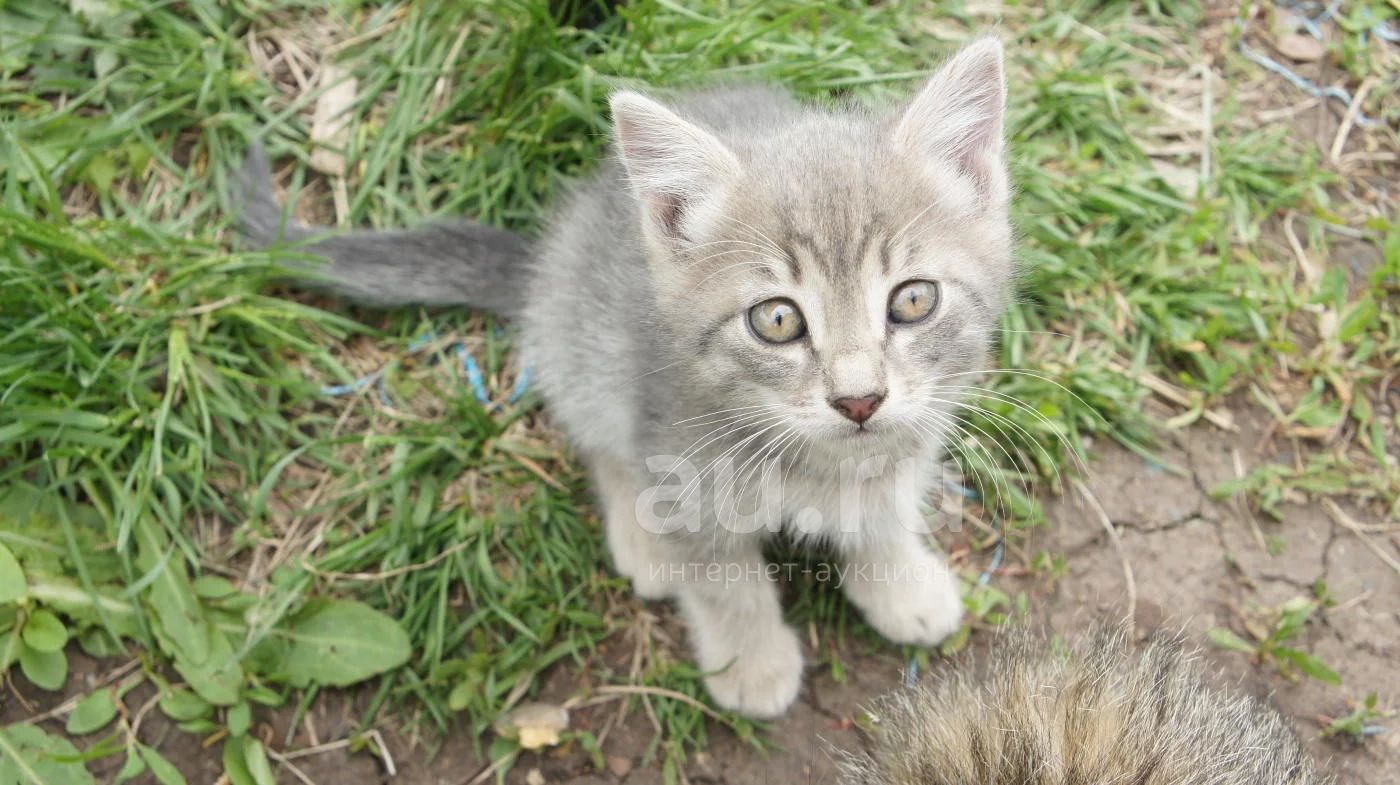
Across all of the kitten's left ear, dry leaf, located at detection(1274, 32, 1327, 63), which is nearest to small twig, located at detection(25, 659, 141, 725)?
the kitten's left ear

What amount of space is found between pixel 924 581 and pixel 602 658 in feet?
2.53

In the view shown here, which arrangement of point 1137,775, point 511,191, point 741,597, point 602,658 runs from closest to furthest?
point 1137,775
point 741,597
point 602,658
point 511,191

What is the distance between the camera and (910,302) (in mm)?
1824

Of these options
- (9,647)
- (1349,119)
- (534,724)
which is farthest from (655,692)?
(1349,119)

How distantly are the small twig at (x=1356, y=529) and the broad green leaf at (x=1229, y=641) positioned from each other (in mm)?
422

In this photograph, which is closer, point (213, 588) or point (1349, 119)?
point (213, 588)

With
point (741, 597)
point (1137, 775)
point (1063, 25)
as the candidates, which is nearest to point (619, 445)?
point (741, 597)

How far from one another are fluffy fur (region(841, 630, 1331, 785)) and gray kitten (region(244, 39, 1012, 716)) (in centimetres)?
46

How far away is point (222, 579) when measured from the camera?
2459mm

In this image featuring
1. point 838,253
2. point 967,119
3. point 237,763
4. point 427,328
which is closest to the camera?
point 838,253

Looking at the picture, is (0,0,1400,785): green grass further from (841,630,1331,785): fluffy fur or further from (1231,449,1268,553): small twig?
(841,630,1331,785): fluffy fur

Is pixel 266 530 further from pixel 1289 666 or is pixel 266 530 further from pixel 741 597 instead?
pixel 1289 666

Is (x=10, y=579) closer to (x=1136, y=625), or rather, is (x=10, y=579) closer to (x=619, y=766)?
(x=619, y=766)

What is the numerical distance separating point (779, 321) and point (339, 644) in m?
1.31
